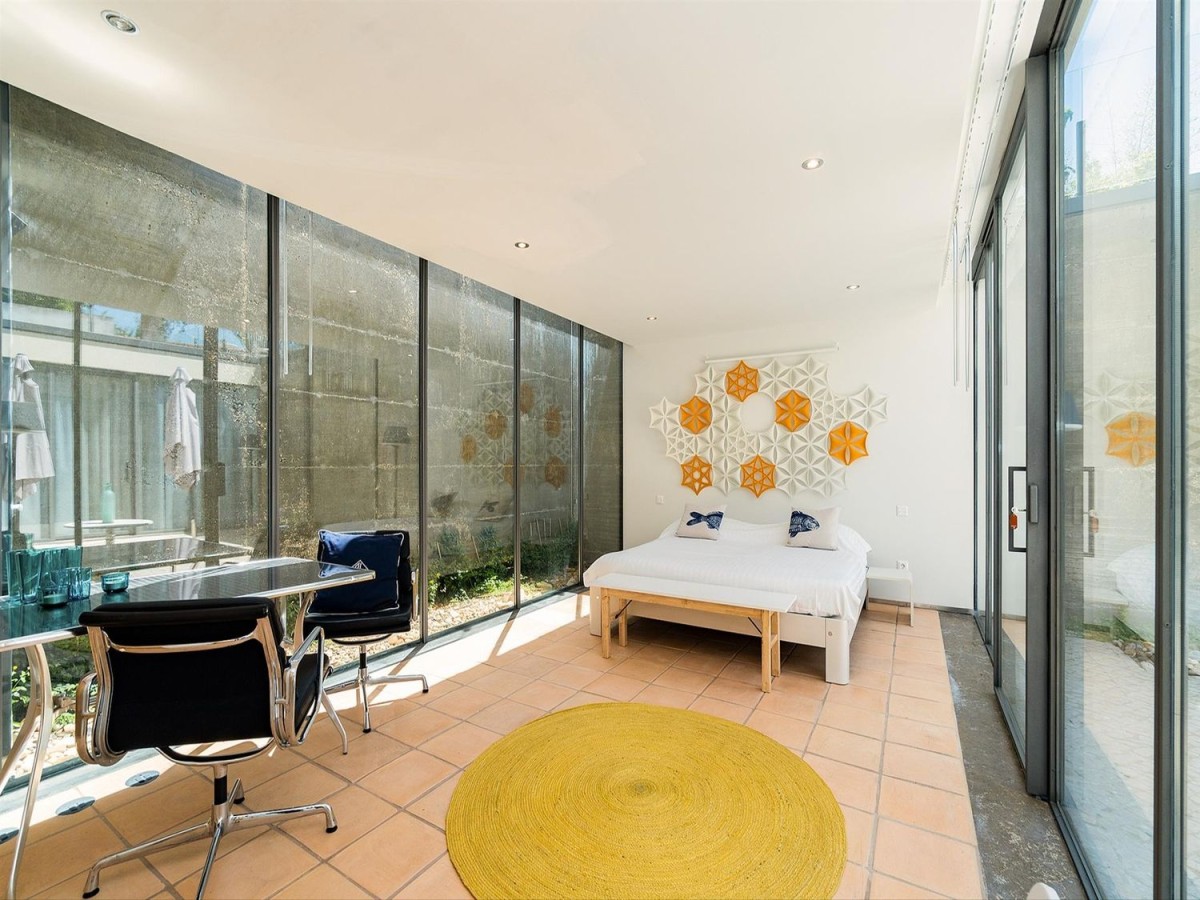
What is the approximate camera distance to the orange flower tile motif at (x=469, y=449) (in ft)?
14.6

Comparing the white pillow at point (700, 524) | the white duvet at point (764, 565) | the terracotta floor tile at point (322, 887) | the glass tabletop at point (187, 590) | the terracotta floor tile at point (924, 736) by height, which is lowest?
the terracotta floor tile at point (924, 736)

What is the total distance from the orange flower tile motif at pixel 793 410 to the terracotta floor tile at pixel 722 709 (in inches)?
125

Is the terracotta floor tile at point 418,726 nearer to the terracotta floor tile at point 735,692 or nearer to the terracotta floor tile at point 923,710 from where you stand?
the terracotta floor tile at point 735,692

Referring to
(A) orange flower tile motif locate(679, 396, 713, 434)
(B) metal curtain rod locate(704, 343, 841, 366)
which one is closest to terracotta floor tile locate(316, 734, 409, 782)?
(A) orange flower tile motif locate(679, 396, 713, 434)

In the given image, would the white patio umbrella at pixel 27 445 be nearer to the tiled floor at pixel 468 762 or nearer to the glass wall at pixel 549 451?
the tiled floor at pixel 468 762

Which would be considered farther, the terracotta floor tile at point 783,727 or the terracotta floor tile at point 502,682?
the terracotta floor tile at point 502,682

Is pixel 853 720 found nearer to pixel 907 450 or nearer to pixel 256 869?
pixel 256 869

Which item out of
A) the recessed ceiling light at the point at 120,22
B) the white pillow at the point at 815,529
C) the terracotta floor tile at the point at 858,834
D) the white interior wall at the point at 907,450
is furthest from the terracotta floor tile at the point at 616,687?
the recessed ceiling light at the point at 120,22

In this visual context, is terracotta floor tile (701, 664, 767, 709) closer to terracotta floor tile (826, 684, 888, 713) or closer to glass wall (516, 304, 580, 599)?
terracotta floor tile (826, 684, 888, 713)

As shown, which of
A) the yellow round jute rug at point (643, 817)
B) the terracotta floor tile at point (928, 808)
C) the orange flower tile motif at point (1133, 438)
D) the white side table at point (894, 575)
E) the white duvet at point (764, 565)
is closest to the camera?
the orange flower tile motif at point (1133, 438)

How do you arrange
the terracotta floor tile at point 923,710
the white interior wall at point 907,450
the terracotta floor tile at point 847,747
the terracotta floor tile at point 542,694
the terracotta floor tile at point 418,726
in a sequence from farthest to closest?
the white interior wall at point 907,450
the terracotta floor tile at point 542,694
the terracotta floor tile at point 923,710
the terracotta floor tile at point 418,726
the terracotta floor tile at point 847,747

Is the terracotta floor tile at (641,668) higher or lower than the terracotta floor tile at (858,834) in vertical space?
→ lower

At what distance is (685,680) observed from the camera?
348cm

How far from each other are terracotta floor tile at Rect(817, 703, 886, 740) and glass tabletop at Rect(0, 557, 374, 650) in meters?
2.50
